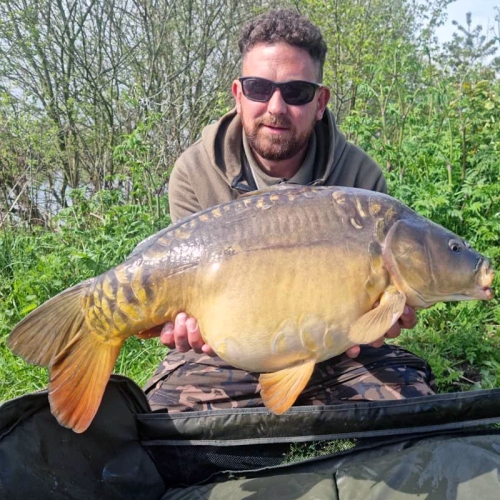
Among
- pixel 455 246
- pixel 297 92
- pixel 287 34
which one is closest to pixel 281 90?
pixel 297 92

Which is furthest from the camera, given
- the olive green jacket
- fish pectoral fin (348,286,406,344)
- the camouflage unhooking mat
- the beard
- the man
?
the olive green jacket

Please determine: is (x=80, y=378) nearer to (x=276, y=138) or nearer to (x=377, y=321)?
(x=377, y=321)

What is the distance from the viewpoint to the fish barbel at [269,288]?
1125 mm

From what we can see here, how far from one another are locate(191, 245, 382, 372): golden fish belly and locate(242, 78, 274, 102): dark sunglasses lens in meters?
0.71

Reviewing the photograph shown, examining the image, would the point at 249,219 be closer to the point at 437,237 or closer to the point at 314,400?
the point at 437,237

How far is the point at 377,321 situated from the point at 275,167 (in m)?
0.85

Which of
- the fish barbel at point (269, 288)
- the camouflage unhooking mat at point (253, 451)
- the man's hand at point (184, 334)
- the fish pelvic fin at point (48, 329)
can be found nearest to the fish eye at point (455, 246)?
the fish barbel at point (269, 288)

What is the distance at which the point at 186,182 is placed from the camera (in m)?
1.93

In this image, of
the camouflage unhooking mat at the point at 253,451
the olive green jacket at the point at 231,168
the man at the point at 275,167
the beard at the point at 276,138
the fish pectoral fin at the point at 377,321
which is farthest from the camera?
the olive green jacket at the point at 231,168

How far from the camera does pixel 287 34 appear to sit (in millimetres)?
1737

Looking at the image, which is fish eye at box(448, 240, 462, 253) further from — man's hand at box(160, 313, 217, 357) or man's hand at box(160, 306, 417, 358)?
man's hand at box(160, 313, 217, 357)

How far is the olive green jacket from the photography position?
1834mm

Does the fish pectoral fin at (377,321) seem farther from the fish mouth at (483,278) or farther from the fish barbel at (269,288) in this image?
the fish mouth at (483,278)

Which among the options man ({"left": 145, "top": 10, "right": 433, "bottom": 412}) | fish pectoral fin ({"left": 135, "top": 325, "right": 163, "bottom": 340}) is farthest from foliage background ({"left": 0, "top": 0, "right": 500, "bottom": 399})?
fish pectoral fin ({"left": 135, "top": 325, "right": 163, "bottom": 340})
